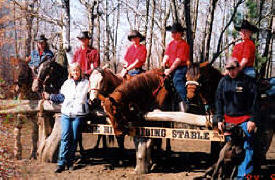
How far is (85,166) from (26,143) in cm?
367

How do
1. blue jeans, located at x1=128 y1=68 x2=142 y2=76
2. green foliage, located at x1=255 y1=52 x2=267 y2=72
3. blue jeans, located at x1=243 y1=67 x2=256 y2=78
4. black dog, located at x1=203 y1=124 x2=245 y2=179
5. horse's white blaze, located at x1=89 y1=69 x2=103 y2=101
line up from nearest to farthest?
black dog, located at x1=203 y1=124 x2=245 y2=179
blue jeans, located at x1=243 y1=67 x2=256 y2=78
horse's white blaze, located at x1=89 y1=69 x2=103 y2=101
blue jeans, located at x1=128 y1=68 x2=142 y2=76
green foliage, located at x1=255 y1=52 x2=267 y2=72

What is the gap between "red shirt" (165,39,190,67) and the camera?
6438 mm

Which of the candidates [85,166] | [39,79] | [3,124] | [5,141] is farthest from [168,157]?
[3,124]

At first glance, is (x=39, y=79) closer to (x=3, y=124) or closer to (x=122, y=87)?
(x=122, y=87)

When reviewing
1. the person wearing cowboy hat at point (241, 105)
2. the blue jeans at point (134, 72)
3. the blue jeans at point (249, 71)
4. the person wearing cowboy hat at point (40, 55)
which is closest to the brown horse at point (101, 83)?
the blue jeans at point (134, 72)

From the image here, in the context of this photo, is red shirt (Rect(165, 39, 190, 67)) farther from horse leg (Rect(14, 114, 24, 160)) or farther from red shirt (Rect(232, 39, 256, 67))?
horse leg (Rect(14, 114, 24, 160))

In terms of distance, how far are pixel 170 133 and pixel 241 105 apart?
1.69m

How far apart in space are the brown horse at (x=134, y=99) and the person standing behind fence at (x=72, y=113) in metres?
0.60

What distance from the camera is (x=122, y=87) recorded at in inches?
245

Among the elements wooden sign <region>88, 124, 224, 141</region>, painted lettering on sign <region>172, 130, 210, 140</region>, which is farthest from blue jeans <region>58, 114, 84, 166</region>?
painted lettering on sign <region>172, 130, 210, 140</region>

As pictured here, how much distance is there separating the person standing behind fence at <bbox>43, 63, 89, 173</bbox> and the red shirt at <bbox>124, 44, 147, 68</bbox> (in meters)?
1.32

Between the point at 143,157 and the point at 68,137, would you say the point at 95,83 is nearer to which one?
the point at 68,137

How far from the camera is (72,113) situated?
6367 mm

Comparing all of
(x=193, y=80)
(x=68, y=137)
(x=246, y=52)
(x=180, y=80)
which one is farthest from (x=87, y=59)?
(x=246, y=52)
